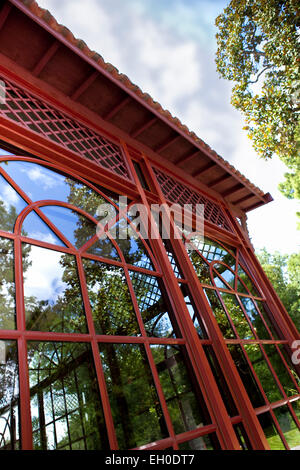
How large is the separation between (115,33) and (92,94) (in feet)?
10.3

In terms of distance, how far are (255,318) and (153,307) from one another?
178 cm

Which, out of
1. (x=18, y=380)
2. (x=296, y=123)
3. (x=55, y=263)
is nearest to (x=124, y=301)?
(x=55, y=263)

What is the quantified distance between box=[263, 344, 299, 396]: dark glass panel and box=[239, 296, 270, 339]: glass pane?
147 millimetres

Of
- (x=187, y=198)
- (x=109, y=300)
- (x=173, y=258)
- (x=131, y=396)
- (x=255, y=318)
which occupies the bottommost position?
(x=131, y=396)

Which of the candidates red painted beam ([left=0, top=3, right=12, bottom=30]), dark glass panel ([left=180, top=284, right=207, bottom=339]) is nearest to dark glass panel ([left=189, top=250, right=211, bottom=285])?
dark glass panel ([left=180, top=284, right=207, bottom=339])

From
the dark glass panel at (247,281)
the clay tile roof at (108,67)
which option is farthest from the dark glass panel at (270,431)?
the clay tile roof at (108,67)

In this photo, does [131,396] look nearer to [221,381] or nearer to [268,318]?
[221,381]

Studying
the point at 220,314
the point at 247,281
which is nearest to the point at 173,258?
the point at 220,314

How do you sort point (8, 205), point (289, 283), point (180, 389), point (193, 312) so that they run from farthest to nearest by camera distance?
point (289, 283)
point (193, 312)
point (180, 389)
point (8, 205)

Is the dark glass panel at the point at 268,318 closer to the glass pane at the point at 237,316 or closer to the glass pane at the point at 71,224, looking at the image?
the glass pane at the point at 237,316

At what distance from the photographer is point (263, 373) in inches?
118

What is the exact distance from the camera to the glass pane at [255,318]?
346cm

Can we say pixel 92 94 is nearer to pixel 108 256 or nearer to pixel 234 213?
pixel 108 256

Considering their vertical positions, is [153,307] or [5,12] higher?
[5,12]
